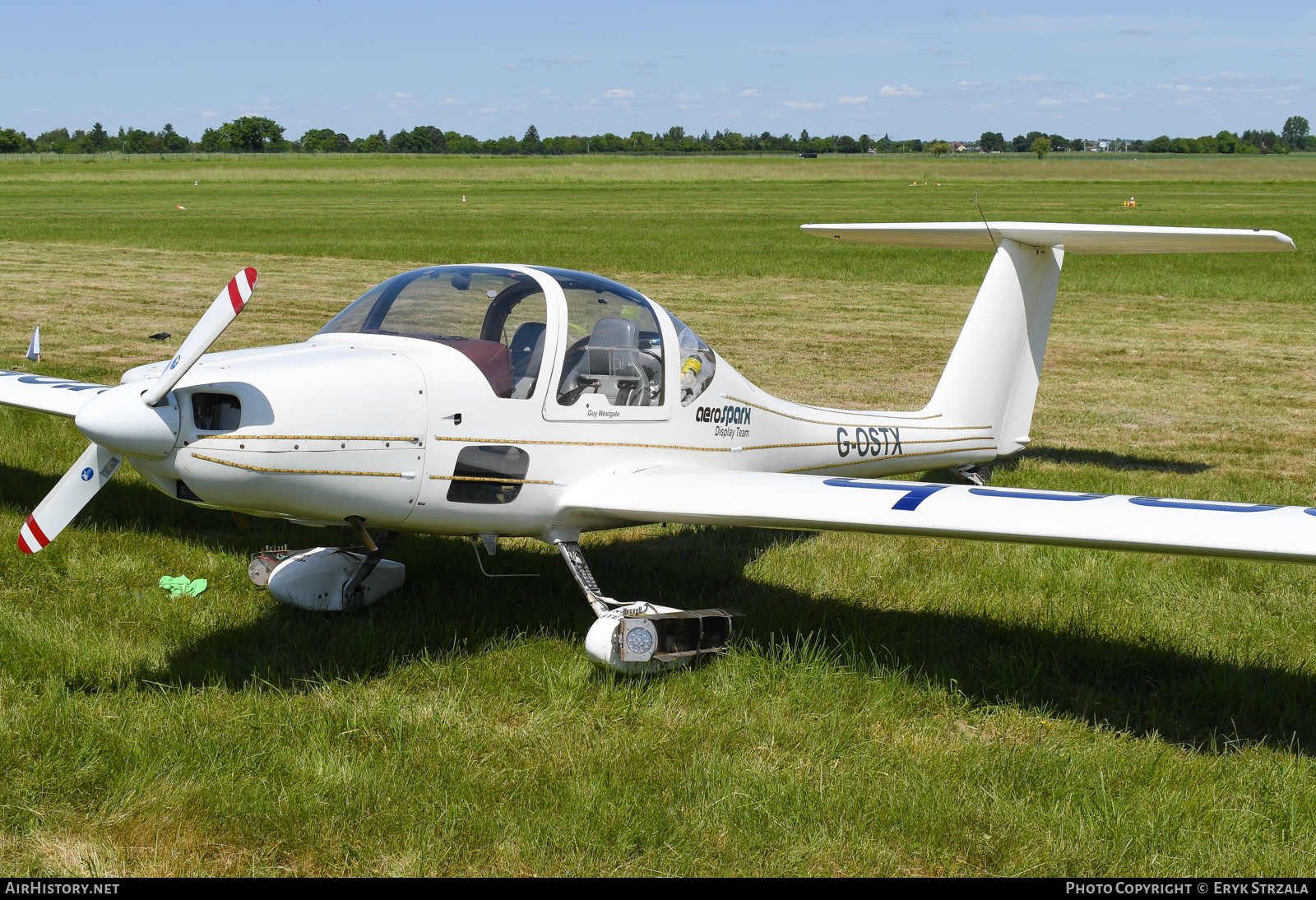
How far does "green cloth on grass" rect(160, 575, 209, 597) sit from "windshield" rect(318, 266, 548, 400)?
1833 millimetres

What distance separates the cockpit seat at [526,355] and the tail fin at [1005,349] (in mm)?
3725

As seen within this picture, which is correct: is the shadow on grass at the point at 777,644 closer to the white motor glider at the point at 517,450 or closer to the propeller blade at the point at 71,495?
the white motor glider at the point at 517,450

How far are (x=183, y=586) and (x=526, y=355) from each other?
260 centimetres

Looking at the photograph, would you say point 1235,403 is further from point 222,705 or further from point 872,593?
point 222,705

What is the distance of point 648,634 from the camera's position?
17.3ft

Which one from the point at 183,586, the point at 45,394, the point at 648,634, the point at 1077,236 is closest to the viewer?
the point at 648,634

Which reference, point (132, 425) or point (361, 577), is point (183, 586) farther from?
point (132, 425)

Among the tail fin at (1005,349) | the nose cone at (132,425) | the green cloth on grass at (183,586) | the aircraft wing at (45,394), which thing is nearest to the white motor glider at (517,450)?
the nose cone at (132,425)

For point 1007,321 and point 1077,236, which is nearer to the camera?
point 1077,236

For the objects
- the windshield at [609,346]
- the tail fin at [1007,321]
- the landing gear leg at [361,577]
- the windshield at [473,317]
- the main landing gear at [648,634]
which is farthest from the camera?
the tail fin at [1007,321]

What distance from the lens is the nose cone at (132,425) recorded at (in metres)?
4.53

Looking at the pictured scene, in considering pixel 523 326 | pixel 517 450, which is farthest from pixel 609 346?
pixel 517 450

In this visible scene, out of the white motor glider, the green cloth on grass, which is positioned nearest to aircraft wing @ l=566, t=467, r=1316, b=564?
the white motor glider

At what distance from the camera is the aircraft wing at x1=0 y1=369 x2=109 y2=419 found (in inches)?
295
